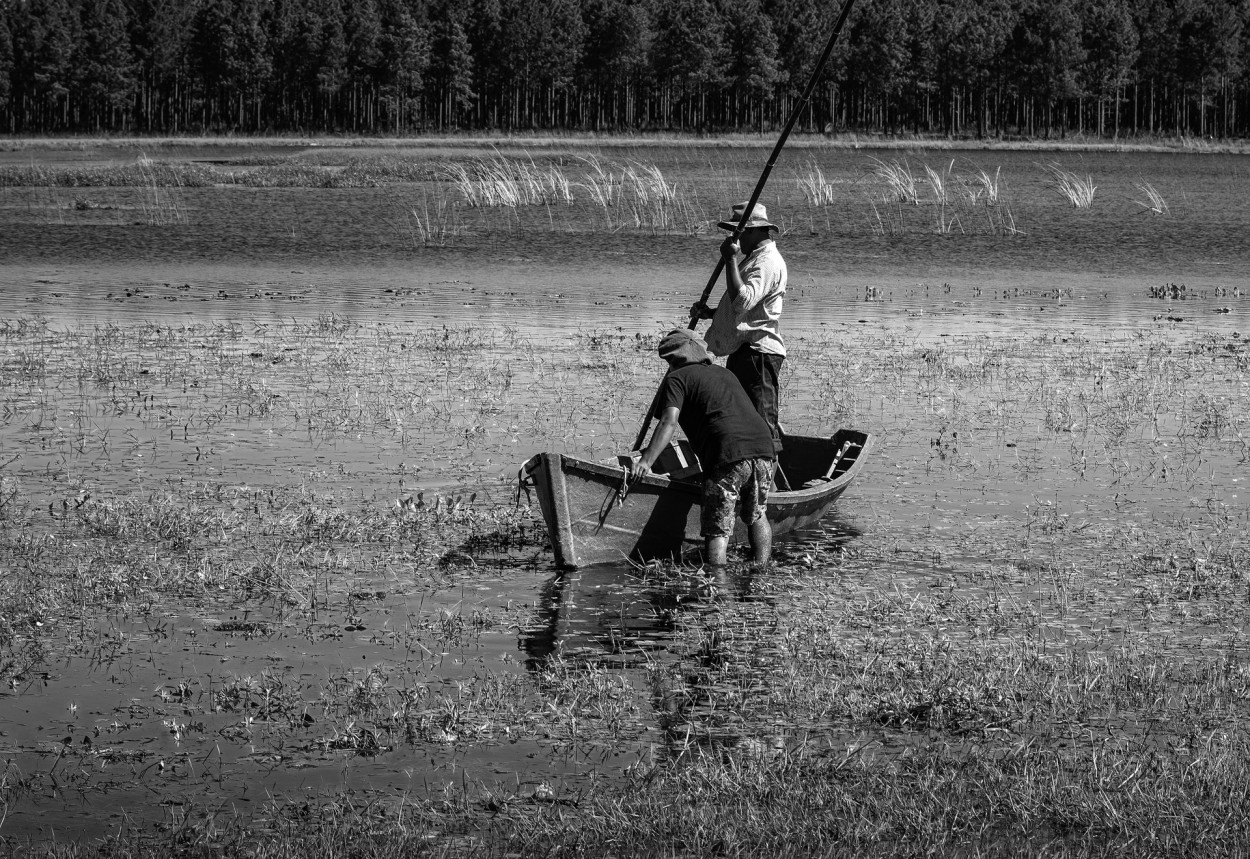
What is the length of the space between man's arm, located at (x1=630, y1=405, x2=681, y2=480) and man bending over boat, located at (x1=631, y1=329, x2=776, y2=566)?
1 centimetres

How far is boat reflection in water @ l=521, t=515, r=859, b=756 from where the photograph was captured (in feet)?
23.7

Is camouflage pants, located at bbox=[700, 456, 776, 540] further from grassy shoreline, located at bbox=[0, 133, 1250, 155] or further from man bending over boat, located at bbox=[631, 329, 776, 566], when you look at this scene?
grassy shoreline, located at bbox=[0, 133, 1250, 155]

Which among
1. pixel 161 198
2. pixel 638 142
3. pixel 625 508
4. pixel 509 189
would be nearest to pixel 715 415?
pixel 625 508

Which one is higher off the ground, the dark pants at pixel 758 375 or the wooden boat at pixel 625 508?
the dark pants at pixel 758 375

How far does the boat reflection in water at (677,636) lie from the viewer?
7.24 meters

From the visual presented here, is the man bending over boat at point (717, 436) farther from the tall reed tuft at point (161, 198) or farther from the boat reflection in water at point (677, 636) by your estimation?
the tall reed tuft at point (161, 198)

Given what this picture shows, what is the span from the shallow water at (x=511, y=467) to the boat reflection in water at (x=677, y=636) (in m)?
0.04

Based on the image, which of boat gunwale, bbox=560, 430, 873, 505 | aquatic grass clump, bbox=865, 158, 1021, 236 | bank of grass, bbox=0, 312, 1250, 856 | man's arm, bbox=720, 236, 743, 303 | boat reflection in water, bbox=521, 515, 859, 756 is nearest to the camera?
bank of grass, bbox=0, 312, 1250, 856

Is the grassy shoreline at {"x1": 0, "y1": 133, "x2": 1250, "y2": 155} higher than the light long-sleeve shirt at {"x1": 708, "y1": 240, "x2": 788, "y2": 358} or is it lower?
higher

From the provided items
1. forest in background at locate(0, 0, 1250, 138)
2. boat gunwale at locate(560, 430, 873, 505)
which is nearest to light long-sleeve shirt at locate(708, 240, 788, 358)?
boat gunwale at locate(560, 430, 873, 505)

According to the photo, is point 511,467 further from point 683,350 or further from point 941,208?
point 941,208

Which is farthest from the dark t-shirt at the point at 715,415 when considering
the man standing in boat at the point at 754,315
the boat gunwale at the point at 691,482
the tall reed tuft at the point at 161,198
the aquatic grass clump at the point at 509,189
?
the tall reed tuft at the point at 161,198

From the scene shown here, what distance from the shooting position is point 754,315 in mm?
10914

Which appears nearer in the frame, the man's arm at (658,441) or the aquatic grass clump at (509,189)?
the man's arm at (658,441)
